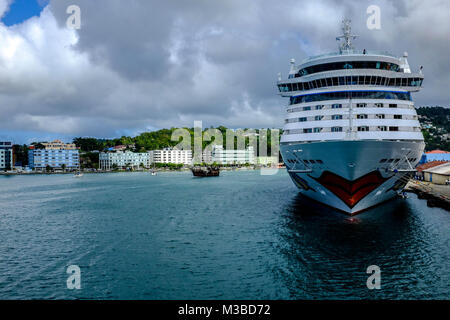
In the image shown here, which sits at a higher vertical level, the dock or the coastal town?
the coastal town

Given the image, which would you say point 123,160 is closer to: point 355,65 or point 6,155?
point 6,155

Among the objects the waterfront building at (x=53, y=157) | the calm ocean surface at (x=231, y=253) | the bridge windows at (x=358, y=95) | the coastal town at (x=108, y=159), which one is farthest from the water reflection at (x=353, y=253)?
the waterfront building at (x=53, y=157)

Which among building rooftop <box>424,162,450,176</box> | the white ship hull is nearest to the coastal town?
building rooftop <box>424,162,450,176</box>

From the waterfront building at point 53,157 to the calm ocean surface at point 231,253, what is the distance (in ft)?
466

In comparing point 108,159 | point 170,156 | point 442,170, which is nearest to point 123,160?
point 108,159

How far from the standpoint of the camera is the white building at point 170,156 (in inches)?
7279

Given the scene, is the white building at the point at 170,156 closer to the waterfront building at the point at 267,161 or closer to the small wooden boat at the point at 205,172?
the waterfront building at the point at 267,161

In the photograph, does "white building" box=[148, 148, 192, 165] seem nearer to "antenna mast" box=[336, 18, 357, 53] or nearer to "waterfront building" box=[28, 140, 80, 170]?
"waterfront building" box=[28, 140, 80, 170]

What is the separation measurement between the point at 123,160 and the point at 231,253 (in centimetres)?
16514

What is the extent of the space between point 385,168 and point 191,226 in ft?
57.3

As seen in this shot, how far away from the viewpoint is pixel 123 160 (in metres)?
178

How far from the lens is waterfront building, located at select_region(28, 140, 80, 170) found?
166625 millimetres

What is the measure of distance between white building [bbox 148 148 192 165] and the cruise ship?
15437 centimetres
